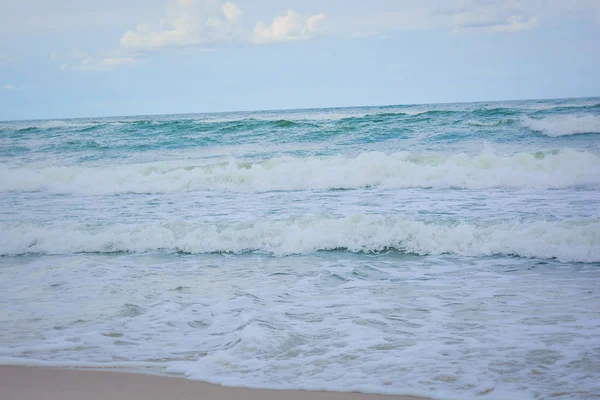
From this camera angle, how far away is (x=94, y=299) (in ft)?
17.3

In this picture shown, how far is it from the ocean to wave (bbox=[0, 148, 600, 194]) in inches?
2.3

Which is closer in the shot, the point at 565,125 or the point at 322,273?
the point at 322,273

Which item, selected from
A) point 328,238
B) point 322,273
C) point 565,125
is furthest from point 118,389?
point 565,125

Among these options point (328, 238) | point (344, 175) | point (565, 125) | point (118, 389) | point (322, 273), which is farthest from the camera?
point (565, 125)

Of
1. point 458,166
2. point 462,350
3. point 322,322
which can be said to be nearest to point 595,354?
point 462,350

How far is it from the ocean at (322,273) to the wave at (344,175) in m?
0.06

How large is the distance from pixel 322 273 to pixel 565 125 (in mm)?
15717

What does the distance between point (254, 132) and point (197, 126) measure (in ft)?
14.0

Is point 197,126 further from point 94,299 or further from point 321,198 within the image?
point 94,299

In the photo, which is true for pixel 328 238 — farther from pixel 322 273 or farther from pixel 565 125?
pixel 565 125

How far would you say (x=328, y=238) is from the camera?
23.8 ft

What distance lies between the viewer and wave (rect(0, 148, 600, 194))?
11.0 meters

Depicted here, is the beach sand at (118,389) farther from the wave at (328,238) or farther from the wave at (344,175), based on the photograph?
the wave at (344,175)

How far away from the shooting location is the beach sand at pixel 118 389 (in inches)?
125
